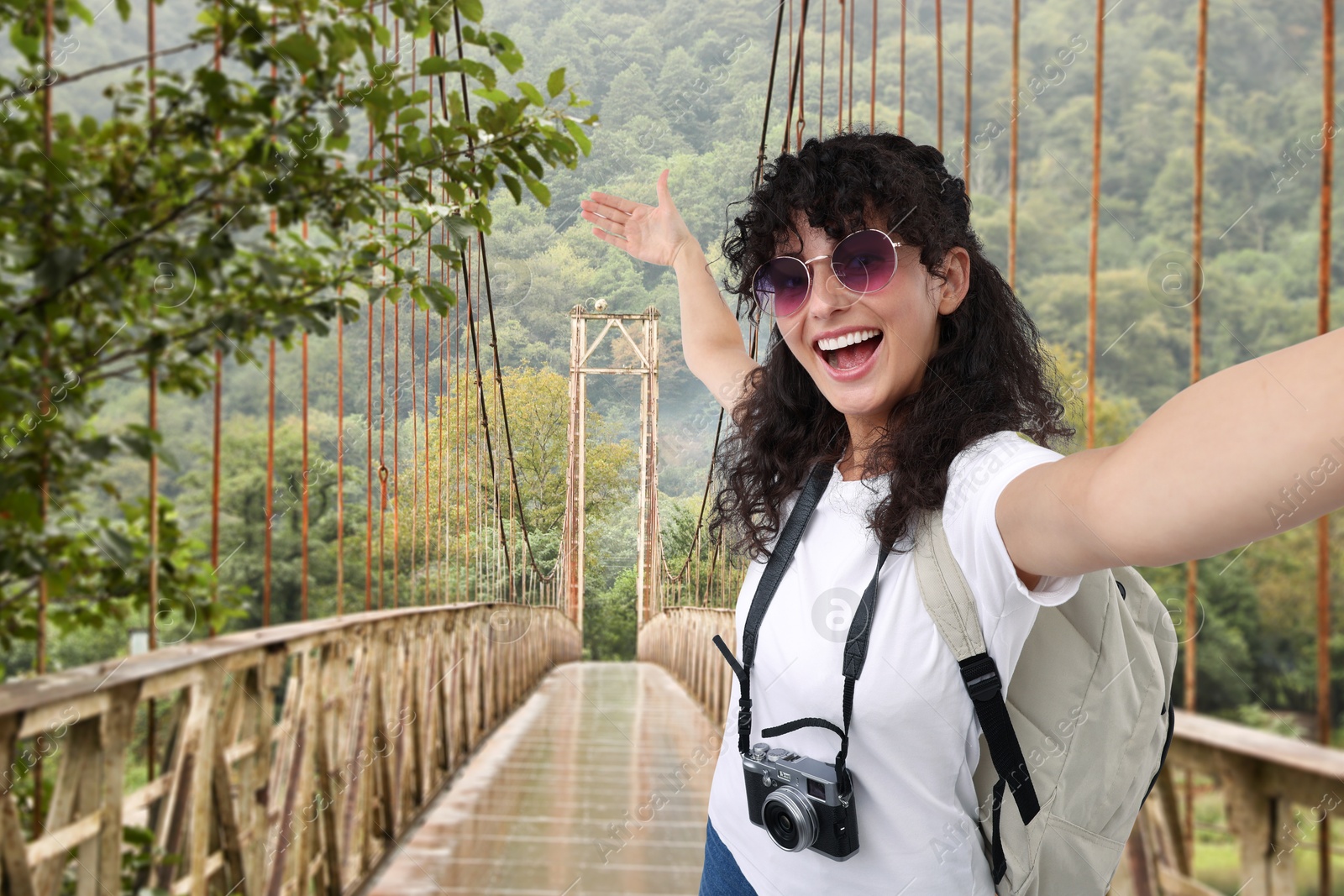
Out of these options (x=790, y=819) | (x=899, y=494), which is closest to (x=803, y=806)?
(x=790, y=819)

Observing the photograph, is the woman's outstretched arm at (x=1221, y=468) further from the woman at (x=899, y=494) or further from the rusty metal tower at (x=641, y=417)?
the rusty metal tower at (x=641, y=417)

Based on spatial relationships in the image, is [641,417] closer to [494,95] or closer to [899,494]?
[494,95]

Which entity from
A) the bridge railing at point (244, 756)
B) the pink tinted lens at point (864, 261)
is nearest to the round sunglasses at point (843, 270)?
the pink tinted lens at point (864, 261)

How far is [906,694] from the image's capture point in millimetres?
639

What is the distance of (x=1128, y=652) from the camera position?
2.22ft

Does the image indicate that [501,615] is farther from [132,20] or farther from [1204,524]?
[1204,524]

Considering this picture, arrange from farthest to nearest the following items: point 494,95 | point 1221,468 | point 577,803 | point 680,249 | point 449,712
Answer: point 449,712 < point 577,803 < point 680,249 < point 494,95 < point 1221,468

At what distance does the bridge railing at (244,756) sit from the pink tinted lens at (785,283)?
0.79 metres

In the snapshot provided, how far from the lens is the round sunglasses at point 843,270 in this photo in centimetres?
77

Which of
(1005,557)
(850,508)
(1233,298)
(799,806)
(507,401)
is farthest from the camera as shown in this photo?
(1233,298)

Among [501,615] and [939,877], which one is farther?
[501,615]

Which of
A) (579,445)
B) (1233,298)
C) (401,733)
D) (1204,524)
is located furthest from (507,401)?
(1233,298)

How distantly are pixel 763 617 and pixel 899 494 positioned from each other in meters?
0.19

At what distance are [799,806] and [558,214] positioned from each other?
1.28 m
